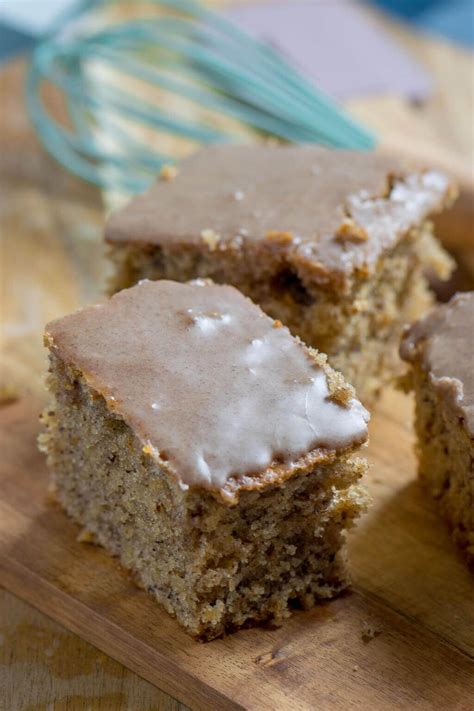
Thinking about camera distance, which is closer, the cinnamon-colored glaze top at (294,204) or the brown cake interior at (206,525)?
the brown cake interior at (206,525)

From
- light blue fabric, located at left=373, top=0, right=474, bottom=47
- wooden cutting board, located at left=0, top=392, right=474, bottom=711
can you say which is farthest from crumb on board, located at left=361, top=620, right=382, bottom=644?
light blue fabric, located at left=373, top=0, right=474, bottom=47

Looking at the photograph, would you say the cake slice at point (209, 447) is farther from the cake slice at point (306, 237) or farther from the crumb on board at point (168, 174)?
the crumb on board at point (168, 174)

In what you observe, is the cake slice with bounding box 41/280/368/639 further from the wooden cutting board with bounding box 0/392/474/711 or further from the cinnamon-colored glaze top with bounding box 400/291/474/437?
the cinnamon-colored glaze top with bounding box 400/291/474/437

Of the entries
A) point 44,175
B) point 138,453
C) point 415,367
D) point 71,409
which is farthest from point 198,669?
point 44,175

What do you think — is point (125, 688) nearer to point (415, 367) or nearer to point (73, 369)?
point (73, 369)

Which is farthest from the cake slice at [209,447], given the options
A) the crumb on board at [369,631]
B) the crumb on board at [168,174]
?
the crumb on board at [168,174]

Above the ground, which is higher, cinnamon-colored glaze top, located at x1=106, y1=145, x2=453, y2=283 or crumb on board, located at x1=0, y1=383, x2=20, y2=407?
cinnamon-colored glaze top, located at x1=106, y1=145, x2=453, y2=283
